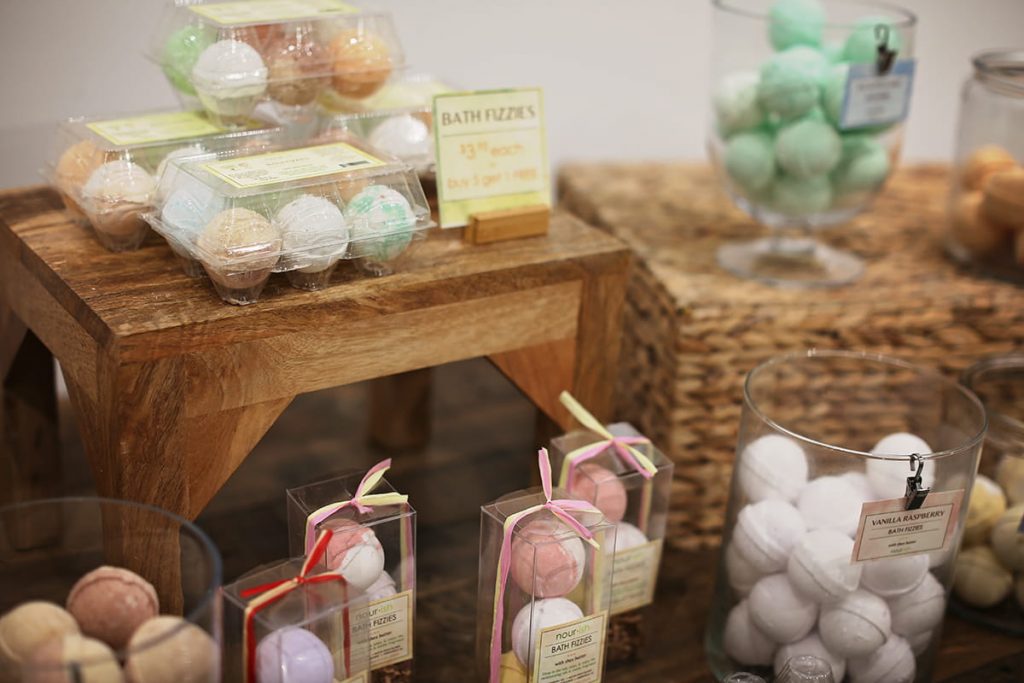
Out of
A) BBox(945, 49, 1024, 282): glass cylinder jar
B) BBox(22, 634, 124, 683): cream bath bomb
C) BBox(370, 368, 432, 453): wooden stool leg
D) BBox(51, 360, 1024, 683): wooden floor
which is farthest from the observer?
BBox(370, 368, 432, 453): wooden stool leg

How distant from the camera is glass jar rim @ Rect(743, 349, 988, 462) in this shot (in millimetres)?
1112

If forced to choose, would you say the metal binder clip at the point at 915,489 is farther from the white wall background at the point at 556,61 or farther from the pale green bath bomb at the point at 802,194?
the white wall background at the point at 556,61

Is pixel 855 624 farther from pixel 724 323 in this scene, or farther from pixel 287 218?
pixel 287 218

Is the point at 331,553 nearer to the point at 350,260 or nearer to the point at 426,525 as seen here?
the point at 350,260

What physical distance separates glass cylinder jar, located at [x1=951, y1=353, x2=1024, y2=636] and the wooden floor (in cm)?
3

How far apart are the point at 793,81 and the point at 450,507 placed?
2.47 ft

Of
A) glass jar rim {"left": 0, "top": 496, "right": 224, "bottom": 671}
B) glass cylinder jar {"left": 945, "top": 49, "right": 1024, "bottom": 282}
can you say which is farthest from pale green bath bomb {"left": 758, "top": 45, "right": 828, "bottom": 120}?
glass jar rim {"left": 0, "top": 496, "right": 224, "bottom": 671}

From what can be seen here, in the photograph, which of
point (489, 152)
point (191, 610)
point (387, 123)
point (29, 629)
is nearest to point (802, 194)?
point (489, 152)

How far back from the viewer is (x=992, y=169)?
1.61 meters

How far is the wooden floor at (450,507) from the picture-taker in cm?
132

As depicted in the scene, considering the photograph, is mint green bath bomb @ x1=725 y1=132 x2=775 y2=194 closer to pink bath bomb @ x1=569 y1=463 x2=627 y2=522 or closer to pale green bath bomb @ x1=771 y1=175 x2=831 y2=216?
pale green bath bomb @ x1=771 y1=175 x2=831 y2=216

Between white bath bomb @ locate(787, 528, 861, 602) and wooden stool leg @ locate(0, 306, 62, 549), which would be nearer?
white bath bomb @ locate(787, 528, 861, 602)

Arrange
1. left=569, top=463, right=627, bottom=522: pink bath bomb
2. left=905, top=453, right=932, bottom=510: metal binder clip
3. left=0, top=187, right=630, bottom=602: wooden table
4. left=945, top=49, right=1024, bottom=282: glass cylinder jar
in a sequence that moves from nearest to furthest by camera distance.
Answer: left=0, top=187, right=630, bottom=602: wooden table, left=905, top=453, right=932, bottom=510: metal binder clip, left=569, top=463, right=627, bottom=522: pink bath bomb, left=945, top=49, right=1024, bottom=282: glass cylinder jar

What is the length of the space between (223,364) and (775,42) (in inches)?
35.0
